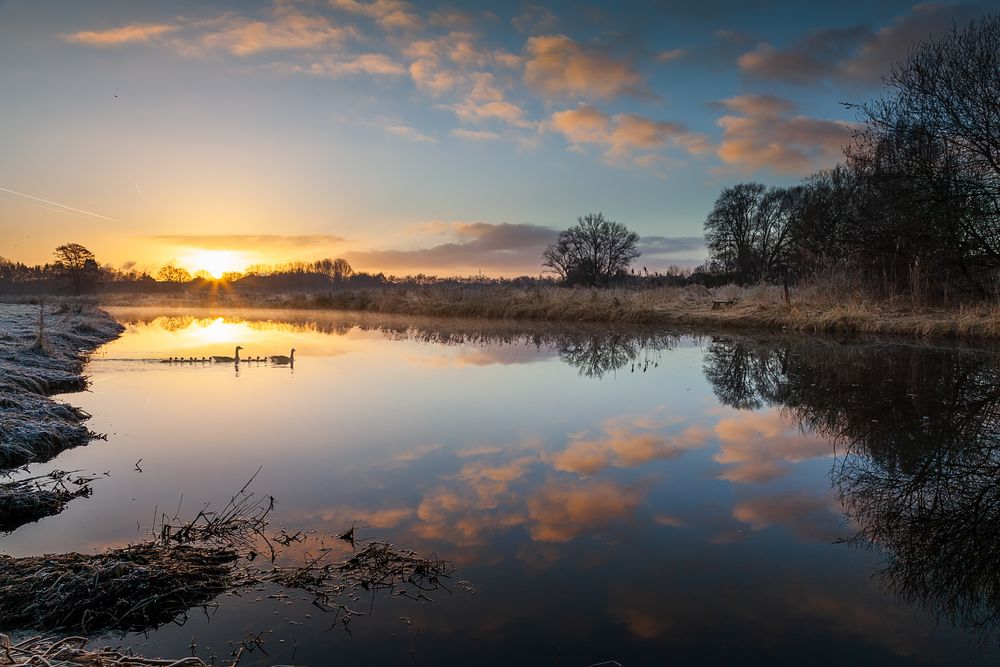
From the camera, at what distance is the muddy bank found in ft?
17.0

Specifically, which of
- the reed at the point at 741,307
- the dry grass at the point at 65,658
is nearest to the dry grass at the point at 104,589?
the dry grass at the point at 65,658

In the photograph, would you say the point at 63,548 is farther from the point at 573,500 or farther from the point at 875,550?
the point at 875,550

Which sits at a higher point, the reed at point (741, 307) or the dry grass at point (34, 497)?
the reed at point (741, 307)

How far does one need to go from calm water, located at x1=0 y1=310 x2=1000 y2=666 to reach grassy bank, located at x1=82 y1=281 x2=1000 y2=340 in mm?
6194

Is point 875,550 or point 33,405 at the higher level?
point 33,405

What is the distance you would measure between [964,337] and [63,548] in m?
17.8

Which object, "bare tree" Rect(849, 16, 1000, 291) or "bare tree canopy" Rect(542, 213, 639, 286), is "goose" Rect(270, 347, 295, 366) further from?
"bare tree canopy" Rect(542, 213, 639, 286)

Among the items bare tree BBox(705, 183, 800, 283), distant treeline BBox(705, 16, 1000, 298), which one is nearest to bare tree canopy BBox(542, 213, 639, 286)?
bare tree BBox(705, 183, 800, 283)

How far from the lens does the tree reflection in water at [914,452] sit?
122 inches

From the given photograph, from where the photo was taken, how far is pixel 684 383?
9.39 m

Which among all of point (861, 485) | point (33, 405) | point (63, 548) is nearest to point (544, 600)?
point (63, 548)

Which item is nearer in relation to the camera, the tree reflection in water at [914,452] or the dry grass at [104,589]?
the dry grass at [104,589]

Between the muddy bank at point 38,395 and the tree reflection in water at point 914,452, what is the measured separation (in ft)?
22.2

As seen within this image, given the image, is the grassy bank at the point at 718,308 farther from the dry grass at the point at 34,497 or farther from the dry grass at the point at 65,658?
the dry grass at the point at 34,497
